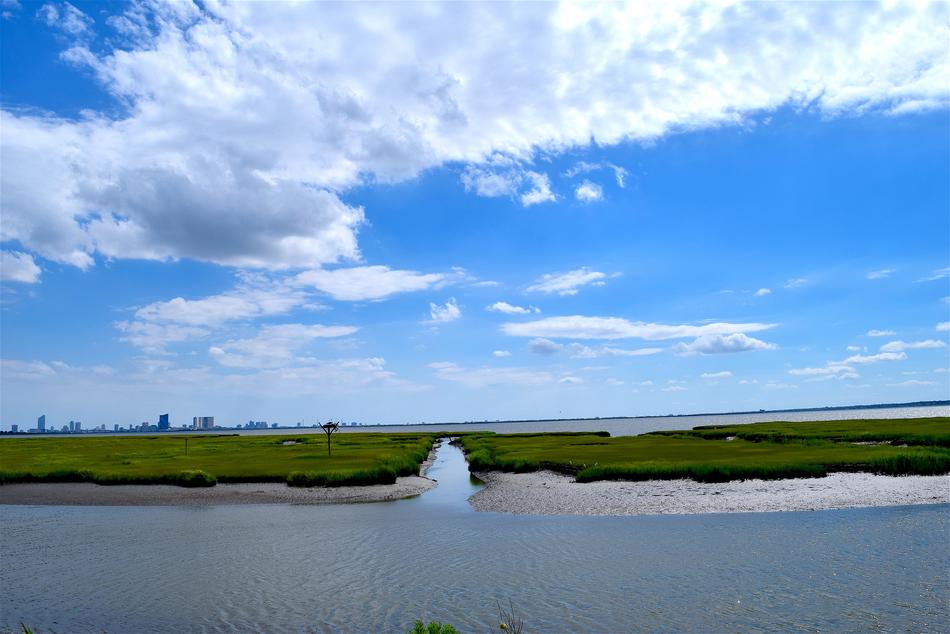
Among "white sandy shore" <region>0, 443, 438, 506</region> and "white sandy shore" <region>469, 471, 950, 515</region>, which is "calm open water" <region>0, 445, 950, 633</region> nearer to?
"white sandy shore" <region>469, 471, 950, 515</region>

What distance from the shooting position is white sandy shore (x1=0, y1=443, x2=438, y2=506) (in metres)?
40.0

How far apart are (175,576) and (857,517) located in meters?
28.8

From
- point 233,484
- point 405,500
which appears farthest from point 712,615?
point 233,484

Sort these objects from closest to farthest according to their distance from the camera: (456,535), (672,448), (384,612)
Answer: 1. (384,612)
2. (456,535)
3. (672,448)

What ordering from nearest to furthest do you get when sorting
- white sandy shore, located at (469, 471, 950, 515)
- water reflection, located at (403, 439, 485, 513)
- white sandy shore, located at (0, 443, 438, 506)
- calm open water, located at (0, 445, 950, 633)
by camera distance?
calm open water, located at (0, 445, 950, 633), white sandy shore, located at (469, 471, 950, 515), water reflection, located at (403, 439, 485, 513), white sandy shore, located at (0, 443, 438, 506)

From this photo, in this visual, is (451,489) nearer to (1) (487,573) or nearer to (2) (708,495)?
(2) (708,495)

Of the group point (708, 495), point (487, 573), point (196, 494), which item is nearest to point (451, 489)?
point (196, 494)

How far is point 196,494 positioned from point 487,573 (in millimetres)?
29229

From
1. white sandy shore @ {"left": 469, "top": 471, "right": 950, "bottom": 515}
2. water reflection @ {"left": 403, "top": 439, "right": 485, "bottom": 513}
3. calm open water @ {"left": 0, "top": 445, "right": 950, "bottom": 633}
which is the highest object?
calm open water @ {"left": 0, "top": 445, "right": 950, "bottom": 633}

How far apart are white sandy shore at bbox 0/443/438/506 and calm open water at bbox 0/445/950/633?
7.93m

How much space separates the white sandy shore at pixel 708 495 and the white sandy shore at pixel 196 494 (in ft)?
22.9

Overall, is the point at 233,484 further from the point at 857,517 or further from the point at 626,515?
the point at 857,517

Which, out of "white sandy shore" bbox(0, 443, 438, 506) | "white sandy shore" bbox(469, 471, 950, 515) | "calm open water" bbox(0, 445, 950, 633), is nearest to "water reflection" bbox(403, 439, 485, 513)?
"white sandy shore" bbox(469, 471, 950, 515)

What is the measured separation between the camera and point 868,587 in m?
18.2
